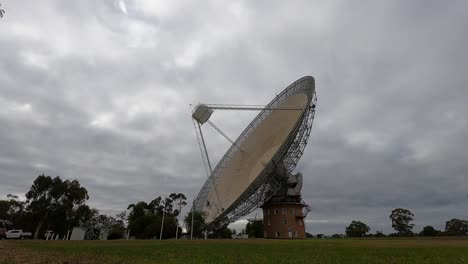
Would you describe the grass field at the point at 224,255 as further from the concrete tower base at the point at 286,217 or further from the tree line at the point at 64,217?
the tree line at the point at 64,217

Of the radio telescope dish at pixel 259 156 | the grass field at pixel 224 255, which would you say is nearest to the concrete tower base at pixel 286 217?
the radio telescope dish at pixel 259 156

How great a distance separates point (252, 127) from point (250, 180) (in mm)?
10545

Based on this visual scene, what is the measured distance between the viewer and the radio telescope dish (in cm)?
4762

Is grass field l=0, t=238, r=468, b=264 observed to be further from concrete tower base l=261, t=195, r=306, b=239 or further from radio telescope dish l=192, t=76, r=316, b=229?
concrete tower base l=261, t=195, r=306, b=239

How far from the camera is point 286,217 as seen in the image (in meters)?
66.6

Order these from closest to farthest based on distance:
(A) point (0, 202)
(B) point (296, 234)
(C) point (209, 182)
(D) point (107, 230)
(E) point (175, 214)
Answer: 1. (C) point (209, 182)
2. (B) point (296, 234)
3. (D) point (107, 230)
4. (A) point (0, 202)
5. (E) point (175, 214)

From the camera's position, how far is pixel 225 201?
5275 centimetres

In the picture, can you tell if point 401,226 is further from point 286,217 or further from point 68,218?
point 68,218

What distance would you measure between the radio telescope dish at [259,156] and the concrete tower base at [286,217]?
11.4m

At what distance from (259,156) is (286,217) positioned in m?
19.8

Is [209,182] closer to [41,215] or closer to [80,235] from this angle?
[80,235]

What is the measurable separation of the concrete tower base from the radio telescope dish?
37.4 feet

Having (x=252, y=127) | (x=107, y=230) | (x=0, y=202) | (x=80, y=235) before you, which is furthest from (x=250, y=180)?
(x=0, y=202)

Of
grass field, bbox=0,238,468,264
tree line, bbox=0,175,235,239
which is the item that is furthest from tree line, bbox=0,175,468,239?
grass field, bbox=0,238,468,264
